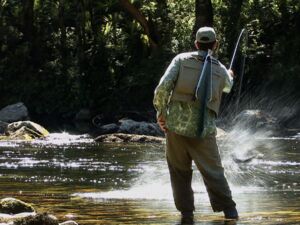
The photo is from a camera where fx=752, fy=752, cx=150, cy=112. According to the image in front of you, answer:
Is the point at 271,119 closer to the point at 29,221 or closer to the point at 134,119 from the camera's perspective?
the point at 134,119

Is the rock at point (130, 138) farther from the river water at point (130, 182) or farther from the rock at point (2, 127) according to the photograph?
the rock at point (2, 127)

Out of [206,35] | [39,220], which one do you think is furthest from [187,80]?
[39,220]

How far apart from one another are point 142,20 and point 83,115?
4.53 metres

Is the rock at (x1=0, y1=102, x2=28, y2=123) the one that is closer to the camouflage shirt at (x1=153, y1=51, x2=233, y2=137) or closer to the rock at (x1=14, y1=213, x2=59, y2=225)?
the camouflage shirt at (x1=153, y1=51, x2=233, y2=137)

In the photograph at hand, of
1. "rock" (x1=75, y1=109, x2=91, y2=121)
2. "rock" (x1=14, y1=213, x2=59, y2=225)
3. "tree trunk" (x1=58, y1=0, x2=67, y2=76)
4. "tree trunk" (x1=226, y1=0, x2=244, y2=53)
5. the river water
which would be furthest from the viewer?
"tree trunk" (x1=58, y1=0, x2=67, y2=76)

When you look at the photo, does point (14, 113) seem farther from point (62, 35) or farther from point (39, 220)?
point (39, 220)

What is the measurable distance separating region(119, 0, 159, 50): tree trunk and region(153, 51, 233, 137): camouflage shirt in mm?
22185

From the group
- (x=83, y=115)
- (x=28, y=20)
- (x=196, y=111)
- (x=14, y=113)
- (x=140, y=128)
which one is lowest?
(x=140, y=128)

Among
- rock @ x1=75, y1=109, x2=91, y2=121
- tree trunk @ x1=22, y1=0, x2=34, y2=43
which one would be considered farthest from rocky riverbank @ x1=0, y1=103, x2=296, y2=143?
tree trunk @ x1=22, y1=0, x2=34, y2=43

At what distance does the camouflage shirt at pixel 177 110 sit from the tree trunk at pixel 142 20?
22185 mm

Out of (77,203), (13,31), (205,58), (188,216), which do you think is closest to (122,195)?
(77,203)

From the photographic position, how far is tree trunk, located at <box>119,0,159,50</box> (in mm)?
28625

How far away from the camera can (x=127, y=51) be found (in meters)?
29.4

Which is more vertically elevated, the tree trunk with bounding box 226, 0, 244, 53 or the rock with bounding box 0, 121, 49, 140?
the tree trunk with bounding box 226, 0, 244, 53
